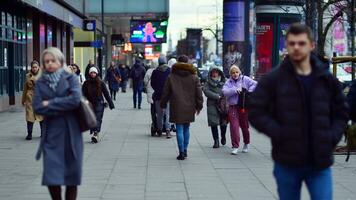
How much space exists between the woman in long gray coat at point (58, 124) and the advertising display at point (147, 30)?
3483cm

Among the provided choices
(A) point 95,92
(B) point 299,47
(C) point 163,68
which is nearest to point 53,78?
(B) point 299,47

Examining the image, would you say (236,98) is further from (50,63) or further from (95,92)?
(50,63)

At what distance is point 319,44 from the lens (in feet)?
52.5

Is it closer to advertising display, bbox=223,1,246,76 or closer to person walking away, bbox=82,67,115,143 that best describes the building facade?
advertising display, bbox=223,1,246,76

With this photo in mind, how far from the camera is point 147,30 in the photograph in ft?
134

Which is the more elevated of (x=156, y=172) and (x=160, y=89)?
(x=160, y=89)

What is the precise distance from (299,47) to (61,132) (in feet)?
7.72

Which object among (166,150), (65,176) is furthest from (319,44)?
(65,176)

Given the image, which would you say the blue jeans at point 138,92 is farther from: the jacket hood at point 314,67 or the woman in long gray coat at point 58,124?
the jacket hood at point 314,67

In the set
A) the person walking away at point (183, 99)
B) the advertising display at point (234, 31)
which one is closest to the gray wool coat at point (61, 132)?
the person walking away at point (183, 99)

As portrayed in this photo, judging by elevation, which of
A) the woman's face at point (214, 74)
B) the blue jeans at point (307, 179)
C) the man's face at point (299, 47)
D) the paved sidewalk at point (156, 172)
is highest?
the man's face at point (299, 47)

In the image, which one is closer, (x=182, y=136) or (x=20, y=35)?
(x=182, y=136)

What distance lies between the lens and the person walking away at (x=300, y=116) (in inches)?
187

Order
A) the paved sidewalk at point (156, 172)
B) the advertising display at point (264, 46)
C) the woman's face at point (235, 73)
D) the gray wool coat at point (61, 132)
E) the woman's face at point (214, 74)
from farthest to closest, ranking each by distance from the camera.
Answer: the advertising display at point (264, 46) < the woman's face at point (214, 74) < the woman's face at point (235, 73) < the paved sidewalk at point (156, 172) < the gray wool coat at point (61, 132)
